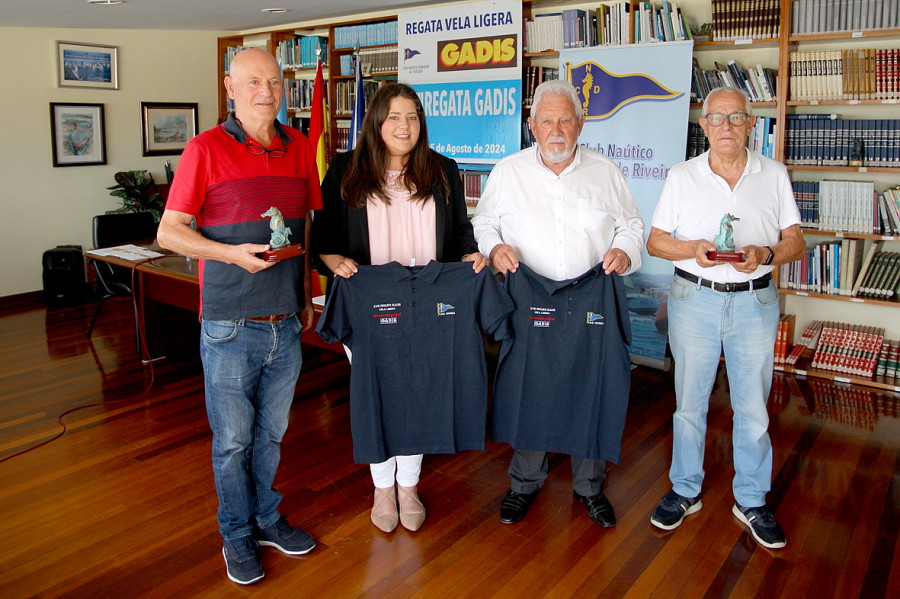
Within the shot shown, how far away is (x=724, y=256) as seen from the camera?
2488 millimetres

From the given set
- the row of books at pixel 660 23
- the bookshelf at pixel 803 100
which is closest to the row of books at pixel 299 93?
the bookshelf at pixel 803 100

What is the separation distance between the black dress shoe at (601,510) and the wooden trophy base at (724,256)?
1.11m

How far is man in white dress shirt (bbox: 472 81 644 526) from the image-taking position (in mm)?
2713

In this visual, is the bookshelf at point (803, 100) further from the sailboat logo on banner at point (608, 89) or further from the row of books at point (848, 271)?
the sailboat logo on banner at point (608, 89)

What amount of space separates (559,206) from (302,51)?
5705 mm

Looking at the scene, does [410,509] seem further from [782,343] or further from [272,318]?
[782,343]

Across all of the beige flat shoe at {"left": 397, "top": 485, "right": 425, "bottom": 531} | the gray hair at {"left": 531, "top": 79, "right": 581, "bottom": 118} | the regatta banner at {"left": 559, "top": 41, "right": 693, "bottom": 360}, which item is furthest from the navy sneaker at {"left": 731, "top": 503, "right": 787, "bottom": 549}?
the regatta banner at {"left": 559, "top": 41, "right": 693, "bottom": 360}

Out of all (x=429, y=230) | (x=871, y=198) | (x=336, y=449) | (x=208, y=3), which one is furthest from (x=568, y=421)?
(x=208, y=3)

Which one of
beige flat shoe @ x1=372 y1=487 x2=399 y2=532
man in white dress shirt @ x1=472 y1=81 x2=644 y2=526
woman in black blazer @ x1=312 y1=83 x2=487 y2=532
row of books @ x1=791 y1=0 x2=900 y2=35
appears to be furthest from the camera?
row of books @ x1=791 y1=0 x2=900 y2=35

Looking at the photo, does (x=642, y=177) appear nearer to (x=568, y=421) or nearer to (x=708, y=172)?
(x=708, y=172)

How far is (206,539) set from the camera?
2848 millimetres

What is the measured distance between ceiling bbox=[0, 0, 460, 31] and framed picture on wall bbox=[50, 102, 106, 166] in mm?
787

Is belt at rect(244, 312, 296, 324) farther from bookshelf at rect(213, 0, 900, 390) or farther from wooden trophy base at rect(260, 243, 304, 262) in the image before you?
bookshelf at rect(213, 0, 900, 390)

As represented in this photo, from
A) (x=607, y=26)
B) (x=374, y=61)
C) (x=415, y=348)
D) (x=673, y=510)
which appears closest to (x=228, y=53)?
(x=374, y=61)
